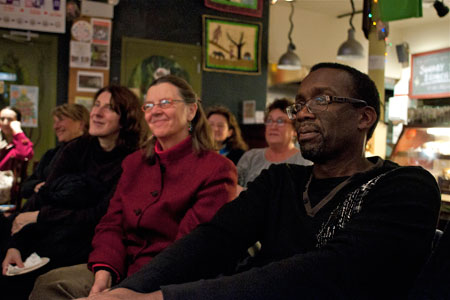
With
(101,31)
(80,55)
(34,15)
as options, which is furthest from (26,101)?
(101,31)

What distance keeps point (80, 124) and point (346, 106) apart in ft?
9.69

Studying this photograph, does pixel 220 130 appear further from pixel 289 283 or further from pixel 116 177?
pixel 289 283

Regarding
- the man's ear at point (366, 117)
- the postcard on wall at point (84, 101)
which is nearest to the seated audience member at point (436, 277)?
the man's ear at point (366, 117)

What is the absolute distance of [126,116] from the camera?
2277 millimetres

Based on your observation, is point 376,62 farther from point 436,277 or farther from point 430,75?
point 430,75

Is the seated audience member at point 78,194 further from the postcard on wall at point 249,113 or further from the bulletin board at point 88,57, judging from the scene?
the postcard on wall at point 249,113

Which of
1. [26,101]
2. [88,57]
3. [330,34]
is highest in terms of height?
[330,34]

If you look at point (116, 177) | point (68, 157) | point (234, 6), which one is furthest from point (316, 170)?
point (234, 6)

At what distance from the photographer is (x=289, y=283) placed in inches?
35.5

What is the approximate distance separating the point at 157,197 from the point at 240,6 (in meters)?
4.23

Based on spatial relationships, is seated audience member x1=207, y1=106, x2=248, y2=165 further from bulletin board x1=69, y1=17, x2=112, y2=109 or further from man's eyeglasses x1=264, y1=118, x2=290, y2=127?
bulletin board x1=69, y1=17, x2=112, y2=109

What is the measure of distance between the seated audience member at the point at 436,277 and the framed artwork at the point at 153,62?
4.34 m

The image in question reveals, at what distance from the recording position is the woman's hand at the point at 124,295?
0.91m

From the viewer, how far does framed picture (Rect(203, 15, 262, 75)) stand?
538 centimetres
